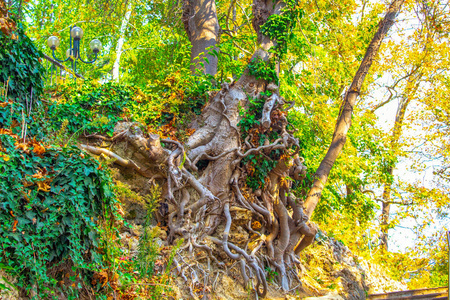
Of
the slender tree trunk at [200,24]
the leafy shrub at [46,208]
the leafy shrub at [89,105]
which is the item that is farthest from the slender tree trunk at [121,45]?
the leafy shrub at [46,208]

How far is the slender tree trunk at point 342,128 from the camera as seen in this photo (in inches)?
330

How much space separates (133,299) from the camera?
14.4ft

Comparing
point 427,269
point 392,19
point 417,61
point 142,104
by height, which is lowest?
point 427,269

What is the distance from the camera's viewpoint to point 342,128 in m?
8.62

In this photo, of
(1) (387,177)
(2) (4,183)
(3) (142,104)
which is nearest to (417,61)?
(1) (387,177)

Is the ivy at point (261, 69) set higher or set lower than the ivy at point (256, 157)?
higher

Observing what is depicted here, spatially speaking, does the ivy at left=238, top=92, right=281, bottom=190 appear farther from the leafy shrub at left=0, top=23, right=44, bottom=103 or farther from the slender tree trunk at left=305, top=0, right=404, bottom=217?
the leafy shrub at left=0, top=23, right=44, bottom=103

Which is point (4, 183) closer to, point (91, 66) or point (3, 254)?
point (3, 254)

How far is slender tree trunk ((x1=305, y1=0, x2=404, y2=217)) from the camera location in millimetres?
8383

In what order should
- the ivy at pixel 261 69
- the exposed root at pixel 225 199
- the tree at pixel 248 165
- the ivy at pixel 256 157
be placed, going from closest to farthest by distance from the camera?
the exposed root at pixel 225 199, the tree at pixel 248 165, the ivy at pixel 256 157, the ivy at pixel 261 69

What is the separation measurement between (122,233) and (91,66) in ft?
45.1

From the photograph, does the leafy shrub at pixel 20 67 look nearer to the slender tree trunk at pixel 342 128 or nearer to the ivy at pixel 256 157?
the ivy at pixel 256 157

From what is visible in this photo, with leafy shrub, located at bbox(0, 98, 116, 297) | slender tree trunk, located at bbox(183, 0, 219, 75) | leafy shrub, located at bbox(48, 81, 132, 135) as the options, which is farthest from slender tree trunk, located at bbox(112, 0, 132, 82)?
leafy shrub, located at bbox(0, 98, 116, 297)

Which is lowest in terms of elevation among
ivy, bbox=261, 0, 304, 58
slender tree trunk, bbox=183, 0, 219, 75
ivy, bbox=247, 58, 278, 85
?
ivy, bbox=247, 58, 278, 85
